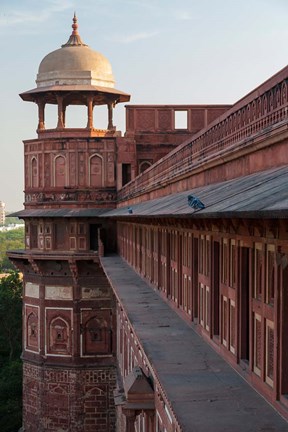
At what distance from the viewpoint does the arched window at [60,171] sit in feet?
109

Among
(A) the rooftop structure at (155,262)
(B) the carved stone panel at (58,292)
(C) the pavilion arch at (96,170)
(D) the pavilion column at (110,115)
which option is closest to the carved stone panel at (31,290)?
(A) the rooftop structure at (155,262)

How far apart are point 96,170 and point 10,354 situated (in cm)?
2306

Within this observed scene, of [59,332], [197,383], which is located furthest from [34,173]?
[197,383]

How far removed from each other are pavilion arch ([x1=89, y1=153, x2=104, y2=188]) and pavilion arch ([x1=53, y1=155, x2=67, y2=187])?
1.11 meters

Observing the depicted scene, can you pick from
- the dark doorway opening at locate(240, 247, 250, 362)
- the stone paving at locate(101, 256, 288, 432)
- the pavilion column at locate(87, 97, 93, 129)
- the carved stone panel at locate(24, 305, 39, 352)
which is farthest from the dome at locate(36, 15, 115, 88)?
the dark doorway opening at locate(240, 247, 250, 362)

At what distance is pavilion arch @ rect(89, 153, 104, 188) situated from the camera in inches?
1305

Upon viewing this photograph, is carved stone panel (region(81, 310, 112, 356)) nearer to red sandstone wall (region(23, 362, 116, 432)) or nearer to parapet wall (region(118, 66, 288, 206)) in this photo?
red sandstone wall (region(23, 362, 116, 432))

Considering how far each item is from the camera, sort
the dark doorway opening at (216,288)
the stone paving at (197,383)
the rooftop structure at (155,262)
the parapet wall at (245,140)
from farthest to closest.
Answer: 1. the dark doorway opening at (216,288)
2. the parapet wall at (245,140)
3. the rooftop structure at (155,262)
4. the stone paving at (197,383)

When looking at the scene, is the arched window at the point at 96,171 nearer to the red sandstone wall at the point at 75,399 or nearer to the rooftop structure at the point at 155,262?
the rooftop structure at the point at 155,262

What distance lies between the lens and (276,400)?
6340 mm

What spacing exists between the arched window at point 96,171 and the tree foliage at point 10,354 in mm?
13829

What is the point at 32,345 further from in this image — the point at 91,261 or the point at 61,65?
the point at 61,65

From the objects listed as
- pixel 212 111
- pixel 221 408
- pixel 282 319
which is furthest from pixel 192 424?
pixel 212 111

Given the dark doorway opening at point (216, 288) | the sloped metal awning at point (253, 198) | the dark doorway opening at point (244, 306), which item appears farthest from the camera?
the dark doorway opening at point (216, 288)
